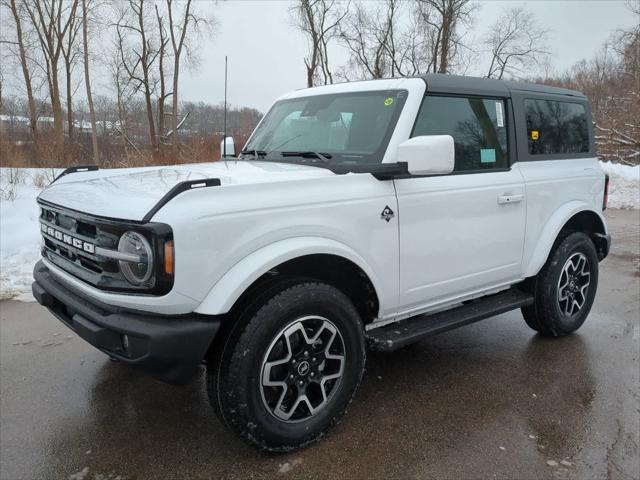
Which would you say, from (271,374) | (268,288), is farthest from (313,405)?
(268,288)

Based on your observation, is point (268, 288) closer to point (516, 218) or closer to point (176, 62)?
point (516, 218)

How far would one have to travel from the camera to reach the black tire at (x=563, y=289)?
13.8 feet

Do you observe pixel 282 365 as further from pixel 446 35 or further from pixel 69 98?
pixel 69 98

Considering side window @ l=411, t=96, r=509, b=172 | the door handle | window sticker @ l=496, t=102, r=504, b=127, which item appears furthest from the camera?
window sticker @ l=496, t=102, r=504, b=127

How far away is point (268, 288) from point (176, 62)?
31.3m

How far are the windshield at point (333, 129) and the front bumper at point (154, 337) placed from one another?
1.42m

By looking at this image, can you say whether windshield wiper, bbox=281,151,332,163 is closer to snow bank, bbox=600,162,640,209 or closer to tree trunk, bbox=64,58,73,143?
snow bank, bbox=600,162,640,209

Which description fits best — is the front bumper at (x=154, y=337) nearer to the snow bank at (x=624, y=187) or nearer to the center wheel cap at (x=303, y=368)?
the center wheel cap at (x=303, y=368)

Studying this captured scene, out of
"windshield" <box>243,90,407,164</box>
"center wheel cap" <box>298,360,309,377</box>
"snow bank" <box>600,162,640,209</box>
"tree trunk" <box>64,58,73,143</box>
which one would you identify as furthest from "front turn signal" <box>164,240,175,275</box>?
"tree trunk" <box>64,58,73,143</box>

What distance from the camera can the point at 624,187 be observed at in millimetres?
15328

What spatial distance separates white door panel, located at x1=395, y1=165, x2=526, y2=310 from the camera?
10.3 feet

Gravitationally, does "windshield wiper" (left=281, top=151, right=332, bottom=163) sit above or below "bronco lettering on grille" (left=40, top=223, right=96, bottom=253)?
above

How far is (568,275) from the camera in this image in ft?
14.3

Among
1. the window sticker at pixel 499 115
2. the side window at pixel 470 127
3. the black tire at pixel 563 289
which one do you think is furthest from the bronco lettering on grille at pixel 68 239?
the black tire at pixel 563 289
